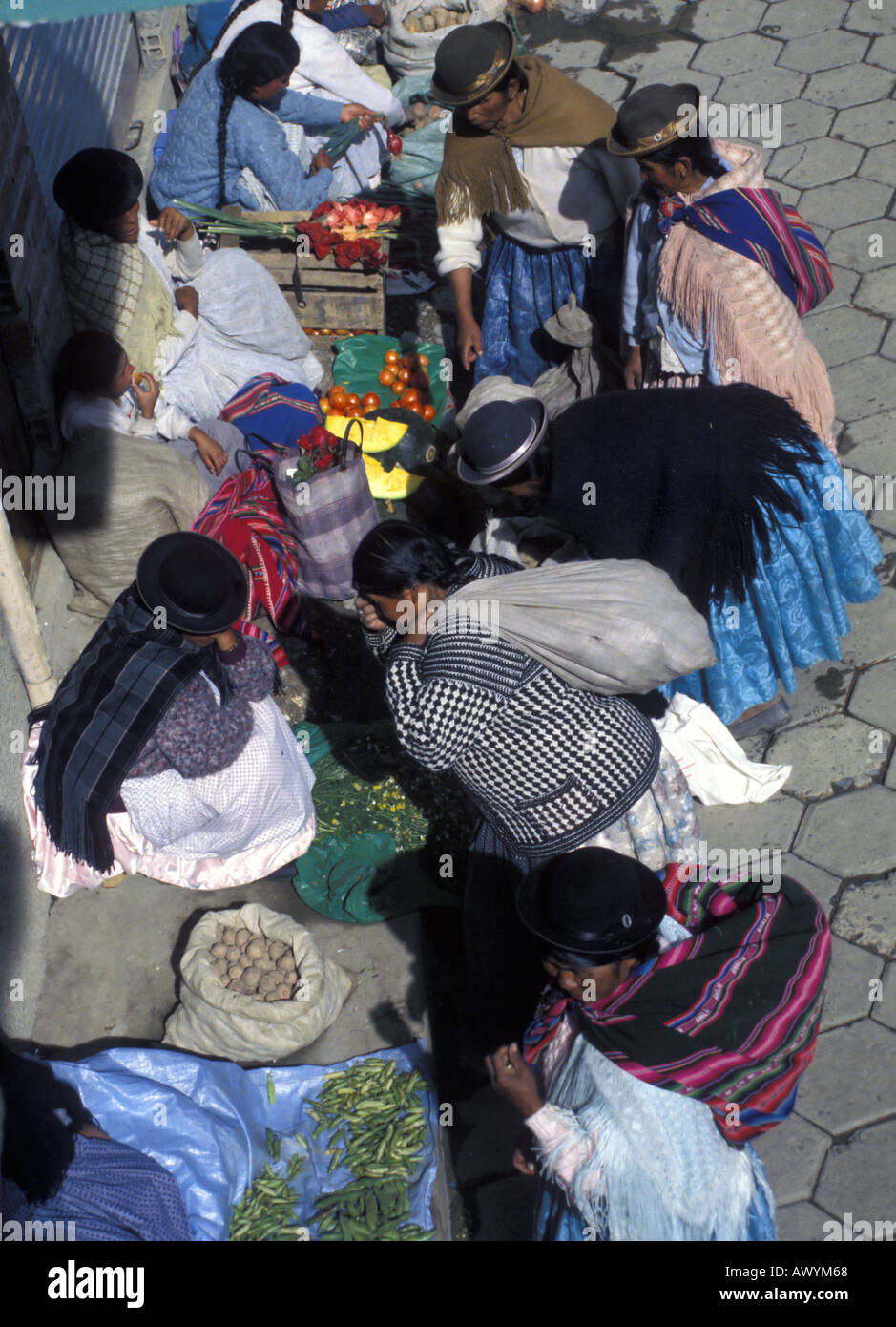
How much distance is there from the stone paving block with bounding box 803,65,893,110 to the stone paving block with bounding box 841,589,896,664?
413cm

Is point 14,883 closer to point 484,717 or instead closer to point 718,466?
point 484,717

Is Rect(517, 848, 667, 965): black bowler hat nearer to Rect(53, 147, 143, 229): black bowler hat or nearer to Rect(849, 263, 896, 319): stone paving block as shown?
Rect(53, 147, 143, 229): black bowler hat

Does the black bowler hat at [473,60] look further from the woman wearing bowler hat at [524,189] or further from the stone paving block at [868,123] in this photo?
the stone paving block at [868,123]

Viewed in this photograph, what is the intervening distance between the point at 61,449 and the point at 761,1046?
3906 millimetres

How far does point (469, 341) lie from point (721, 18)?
14.6ft

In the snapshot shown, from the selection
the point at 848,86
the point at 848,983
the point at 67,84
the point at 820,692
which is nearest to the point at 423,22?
the point at 67,84

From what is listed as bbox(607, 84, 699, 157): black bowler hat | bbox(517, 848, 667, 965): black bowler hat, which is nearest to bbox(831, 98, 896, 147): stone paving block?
bbox(607, 84, 699, 157): black bowler hat

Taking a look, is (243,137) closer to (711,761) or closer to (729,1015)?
(711,761)

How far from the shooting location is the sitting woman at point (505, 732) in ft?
10.2

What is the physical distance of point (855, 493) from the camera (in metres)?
5.24

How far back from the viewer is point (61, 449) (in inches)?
202

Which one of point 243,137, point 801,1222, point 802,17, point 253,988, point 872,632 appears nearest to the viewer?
point 801,1222
